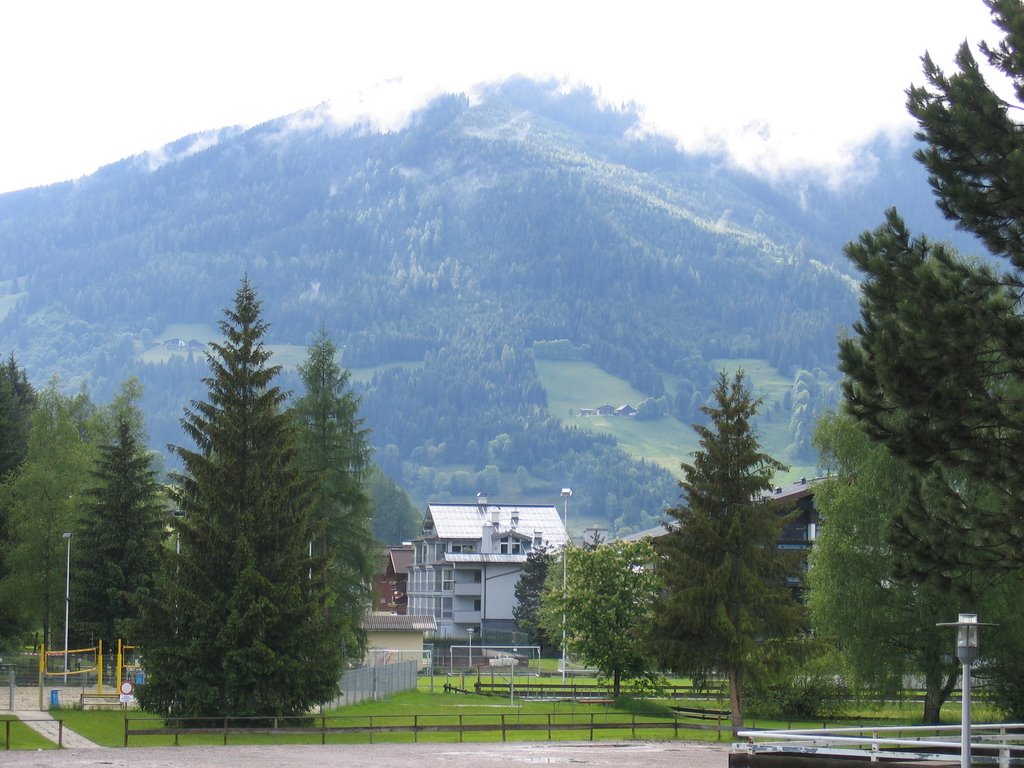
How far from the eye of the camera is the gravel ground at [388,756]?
34906 mm

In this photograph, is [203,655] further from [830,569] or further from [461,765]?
[830,569]

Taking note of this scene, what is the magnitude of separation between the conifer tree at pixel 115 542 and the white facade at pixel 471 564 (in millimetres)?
75153

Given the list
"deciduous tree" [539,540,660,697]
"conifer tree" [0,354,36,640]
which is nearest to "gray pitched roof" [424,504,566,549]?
"conifer tree" [0,354,36,640]

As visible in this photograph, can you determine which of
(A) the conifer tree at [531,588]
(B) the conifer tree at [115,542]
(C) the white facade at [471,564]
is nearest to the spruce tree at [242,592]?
(B) the conifer tree at [115,542]

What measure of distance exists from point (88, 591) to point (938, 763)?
147 ft

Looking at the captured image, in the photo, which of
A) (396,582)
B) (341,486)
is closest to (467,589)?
(396,582)

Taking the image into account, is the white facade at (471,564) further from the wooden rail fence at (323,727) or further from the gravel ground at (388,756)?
the gravel ground at (388,756)

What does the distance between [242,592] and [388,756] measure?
9.89 m

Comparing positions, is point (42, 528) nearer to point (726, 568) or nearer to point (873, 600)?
point (726, 568)

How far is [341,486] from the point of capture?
63.4 m

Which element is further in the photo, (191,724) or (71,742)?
(191,724)

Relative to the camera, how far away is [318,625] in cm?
4688

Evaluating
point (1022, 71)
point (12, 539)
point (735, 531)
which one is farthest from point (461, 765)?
point (12, 539)

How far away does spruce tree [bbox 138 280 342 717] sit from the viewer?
46188mm
